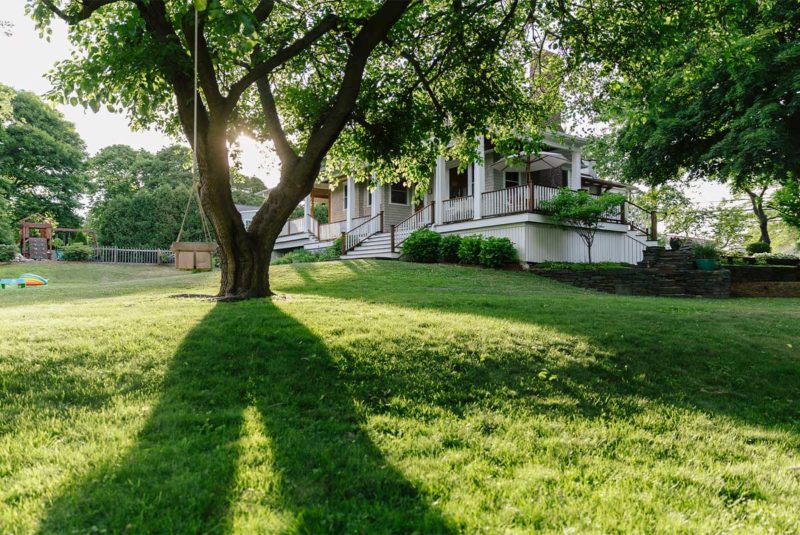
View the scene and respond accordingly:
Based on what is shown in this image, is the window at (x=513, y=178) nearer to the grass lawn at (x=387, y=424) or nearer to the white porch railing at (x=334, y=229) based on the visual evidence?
the white porch railing at (x=334, y=229)

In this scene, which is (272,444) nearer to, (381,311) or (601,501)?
(601,501)

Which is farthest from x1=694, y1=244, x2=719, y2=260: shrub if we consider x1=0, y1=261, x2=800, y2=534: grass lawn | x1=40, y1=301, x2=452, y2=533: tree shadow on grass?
x1=40, y1=301, x2=452, y2=533: tree shadow on grass

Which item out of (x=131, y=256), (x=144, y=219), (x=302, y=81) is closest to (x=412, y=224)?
(x=302, y=81)

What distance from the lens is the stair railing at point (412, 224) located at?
19.8 metres

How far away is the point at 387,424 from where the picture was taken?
373 cm

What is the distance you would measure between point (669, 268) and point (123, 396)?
1525cm

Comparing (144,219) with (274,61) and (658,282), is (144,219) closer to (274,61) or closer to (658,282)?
(274,61)

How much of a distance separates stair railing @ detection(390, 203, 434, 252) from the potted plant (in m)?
9.24

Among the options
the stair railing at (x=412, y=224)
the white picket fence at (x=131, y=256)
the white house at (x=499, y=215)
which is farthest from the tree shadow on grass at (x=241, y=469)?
the white picket fence at (x=131, y=256)

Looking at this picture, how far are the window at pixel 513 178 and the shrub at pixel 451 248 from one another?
5.48m

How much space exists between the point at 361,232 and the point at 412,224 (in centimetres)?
310

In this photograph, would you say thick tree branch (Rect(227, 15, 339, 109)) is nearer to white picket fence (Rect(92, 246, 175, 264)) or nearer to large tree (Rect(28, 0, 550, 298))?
large tree (Rect(28, 0, 550, 298))

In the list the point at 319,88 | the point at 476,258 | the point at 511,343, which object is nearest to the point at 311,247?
the point at 476,258

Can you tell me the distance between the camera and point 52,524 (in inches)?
92.7
